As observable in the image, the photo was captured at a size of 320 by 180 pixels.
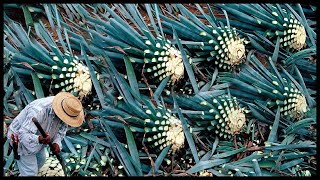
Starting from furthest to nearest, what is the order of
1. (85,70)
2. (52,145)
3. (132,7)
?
(132,7)
(85,70)
(52,145)

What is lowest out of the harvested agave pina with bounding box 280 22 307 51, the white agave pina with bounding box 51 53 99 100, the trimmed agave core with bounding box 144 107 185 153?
the trimmed agave core with bounding box 144 107 185 153

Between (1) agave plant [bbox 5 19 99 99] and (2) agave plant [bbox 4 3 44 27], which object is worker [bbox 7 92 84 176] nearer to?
(1) agave plant [bbox 5 19 99 99]

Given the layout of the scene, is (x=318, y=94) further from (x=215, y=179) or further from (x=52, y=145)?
(x=52, y=145)

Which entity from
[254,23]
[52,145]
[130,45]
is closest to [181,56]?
[130,45]

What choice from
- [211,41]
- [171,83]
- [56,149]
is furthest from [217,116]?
[56,149]

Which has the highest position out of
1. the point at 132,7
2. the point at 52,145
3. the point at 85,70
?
the point at 132,7

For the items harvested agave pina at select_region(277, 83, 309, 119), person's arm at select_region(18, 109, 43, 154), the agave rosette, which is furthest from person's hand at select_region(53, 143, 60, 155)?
harvested agave pina at select_region(277, 83, 309, 119)
